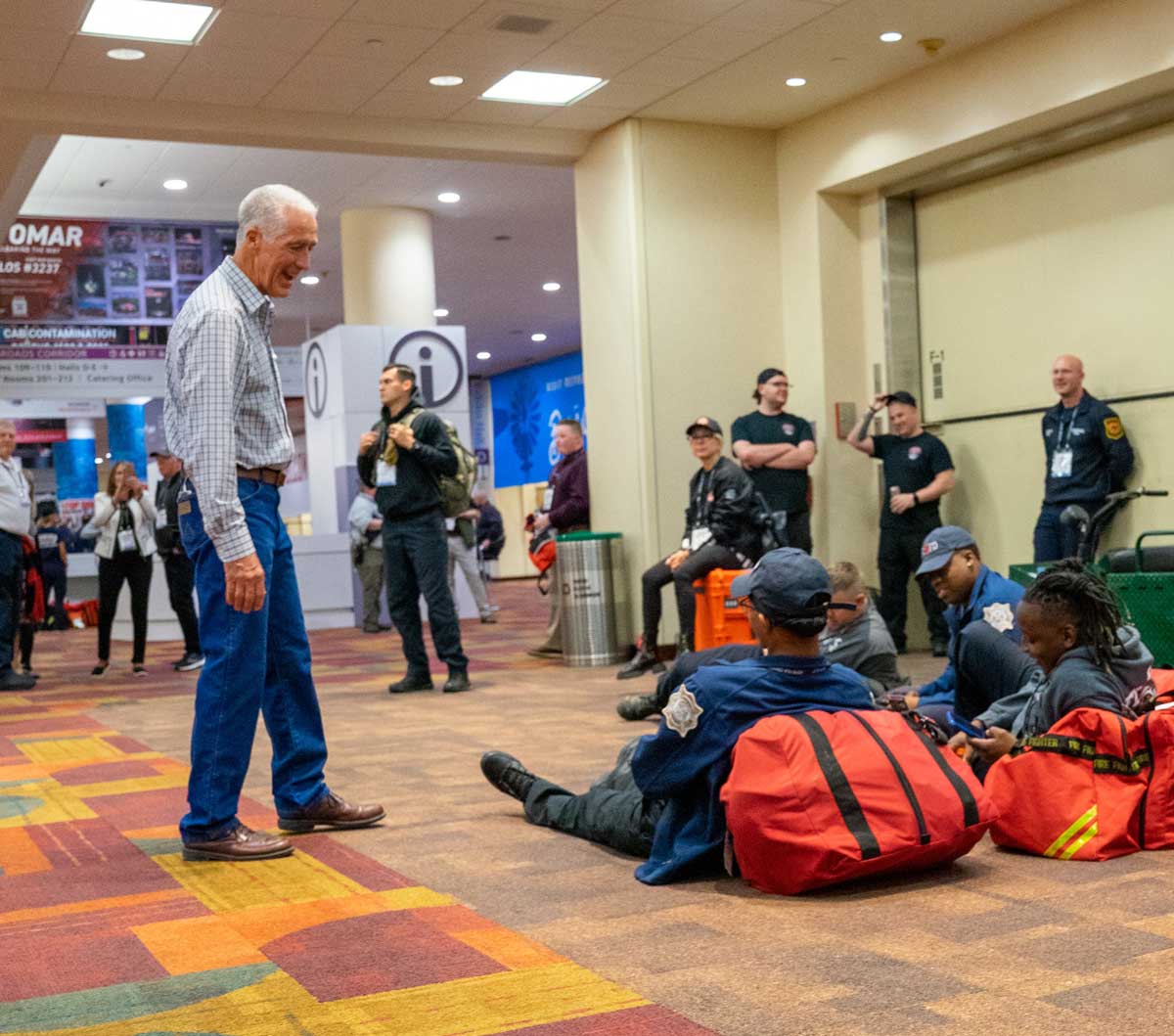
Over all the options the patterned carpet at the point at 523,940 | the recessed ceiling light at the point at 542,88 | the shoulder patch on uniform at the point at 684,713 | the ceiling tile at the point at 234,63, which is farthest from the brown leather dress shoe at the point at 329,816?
the recessed ceiling light at the point at 542,88

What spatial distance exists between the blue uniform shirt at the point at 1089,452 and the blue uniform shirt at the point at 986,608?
363cm

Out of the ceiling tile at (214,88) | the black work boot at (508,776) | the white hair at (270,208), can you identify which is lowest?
the black work boot at (508,776)

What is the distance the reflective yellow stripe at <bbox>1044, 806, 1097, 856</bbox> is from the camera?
11.7ft

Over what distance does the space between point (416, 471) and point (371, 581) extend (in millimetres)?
5793

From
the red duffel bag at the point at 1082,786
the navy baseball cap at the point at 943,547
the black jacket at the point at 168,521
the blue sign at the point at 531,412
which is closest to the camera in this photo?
the red duffel bag at the point at 1082,786

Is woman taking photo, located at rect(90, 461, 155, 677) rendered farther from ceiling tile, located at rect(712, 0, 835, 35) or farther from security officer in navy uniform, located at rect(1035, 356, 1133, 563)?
security officer in navy uniform, located at rect(1035, 356, 1133, 563)

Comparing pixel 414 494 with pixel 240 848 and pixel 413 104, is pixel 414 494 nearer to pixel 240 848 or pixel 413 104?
pixel 413 104

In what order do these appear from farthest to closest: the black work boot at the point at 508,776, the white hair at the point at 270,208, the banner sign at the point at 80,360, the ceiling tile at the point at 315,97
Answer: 1. the banner sign at the point at 80,360
2. the ceiling tile at the point at 315,97
3. the black work boot at the point at 508,776
4. the white hair at the point at 270,208

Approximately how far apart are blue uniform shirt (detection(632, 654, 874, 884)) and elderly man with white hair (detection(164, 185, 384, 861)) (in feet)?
3.43

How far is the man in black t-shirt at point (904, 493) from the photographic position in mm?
8992

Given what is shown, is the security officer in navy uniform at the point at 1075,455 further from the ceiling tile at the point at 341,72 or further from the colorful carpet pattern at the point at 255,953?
the colorful carpet pattern at the point at 255,953

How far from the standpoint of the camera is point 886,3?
24.8ft

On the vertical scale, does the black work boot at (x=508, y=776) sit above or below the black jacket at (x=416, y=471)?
below

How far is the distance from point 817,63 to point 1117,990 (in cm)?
691
